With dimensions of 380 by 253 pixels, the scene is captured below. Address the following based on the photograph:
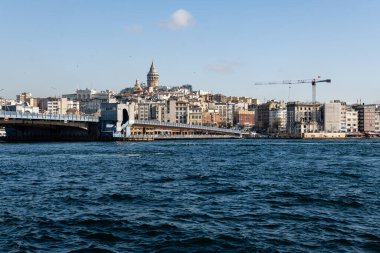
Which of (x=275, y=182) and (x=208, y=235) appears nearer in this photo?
(x=208, y=235)

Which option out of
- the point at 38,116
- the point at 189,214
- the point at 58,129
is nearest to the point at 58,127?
the point at 58,129

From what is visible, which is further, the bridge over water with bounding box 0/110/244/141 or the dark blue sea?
the bridge over water with bounding box 0/110/244/141

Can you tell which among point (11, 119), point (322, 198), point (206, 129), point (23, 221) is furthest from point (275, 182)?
point (206, 129)

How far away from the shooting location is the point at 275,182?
101 feet

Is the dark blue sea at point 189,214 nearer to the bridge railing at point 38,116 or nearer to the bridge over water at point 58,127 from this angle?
the bridge railing at point 38,116

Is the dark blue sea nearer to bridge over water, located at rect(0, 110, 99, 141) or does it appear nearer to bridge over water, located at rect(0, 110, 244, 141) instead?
bridge over water, located at rect(0, 110, 244, 141)

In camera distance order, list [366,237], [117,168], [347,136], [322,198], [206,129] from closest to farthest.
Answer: [366,237] < [322,198] < [117,168] < [206,129] < [347,136]

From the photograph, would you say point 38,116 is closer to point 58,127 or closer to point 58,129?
point 58,127

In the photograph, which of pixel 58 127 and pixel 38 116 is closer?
pixel 38 116

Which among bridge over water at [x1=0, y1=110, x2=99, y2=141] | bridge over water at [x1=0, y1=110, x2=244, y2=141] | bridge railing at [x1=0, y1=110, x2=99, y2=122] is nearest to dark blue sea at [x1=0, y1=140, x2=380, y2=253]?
bridge railing at [x1=0, y1=110, x2=99, y2=122]

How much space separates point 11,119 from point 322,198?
91.7 metres

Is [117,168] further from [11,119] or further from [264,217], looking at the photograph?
[11,119]

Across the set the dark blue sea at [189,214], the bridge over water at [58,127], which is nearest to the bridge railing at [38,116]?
the bridge over water at [58,127]

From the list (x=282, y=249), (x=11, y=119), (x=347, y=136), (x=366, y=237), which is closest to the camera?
(x=282, y=249)
